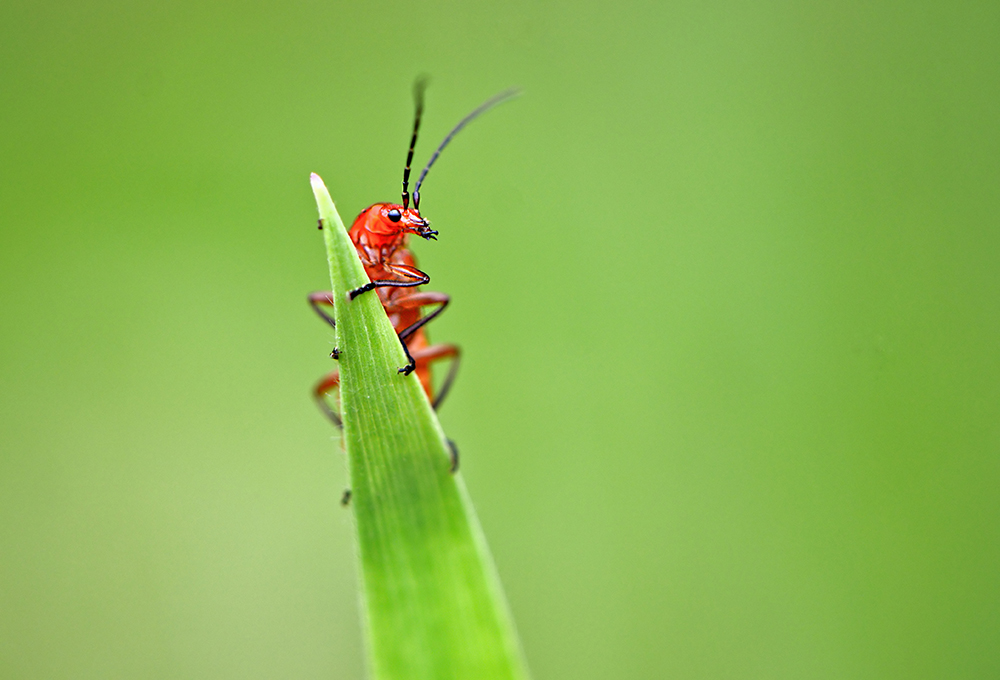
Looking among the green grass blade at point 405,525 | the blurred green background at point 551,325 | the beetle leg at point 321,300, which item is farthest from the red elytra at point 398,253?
the blurred green background at point 551,325

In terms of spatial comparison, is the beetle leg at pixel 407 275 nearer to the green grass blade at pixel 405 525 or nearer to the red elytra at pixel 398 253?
the red elytra at pixel 398 253

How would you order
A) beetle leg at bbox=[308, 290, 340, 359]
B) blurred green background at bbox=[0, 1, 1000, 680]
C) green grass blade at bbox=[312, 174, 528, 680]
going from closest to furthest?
green grass blade at bbox=[312, 174, 528, 680] < beetle leg at bbox=[308, 290, 340, 359] < blurred green background at bbox=[0, 1, 1000, 680]

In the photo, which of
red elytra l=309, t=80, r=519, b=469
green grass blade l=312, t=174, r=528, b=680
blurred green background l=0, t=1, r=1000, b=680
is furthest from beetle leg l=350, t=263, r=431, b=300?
blurred green background l=0, t=1, r=1000, b=680

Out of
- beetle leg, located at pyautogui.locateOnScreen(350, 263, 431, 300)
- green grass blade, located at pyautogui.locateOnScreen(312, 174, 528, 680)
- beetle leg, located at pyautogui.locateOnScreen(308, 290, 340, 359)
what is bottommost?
green grass blade, located at pyautogui.locateOnScreen(312, 174, 528, 680)

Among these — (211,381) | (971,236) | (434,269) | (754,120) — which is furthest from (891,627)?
(211,381)

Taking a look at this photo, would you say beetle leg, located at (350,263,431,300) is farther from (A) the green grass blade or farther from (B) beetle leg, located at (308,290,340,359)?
(A) the green grass blade

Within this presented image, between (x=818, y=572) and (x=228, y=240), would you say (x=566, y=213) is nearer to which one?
(x=228, y=240)
